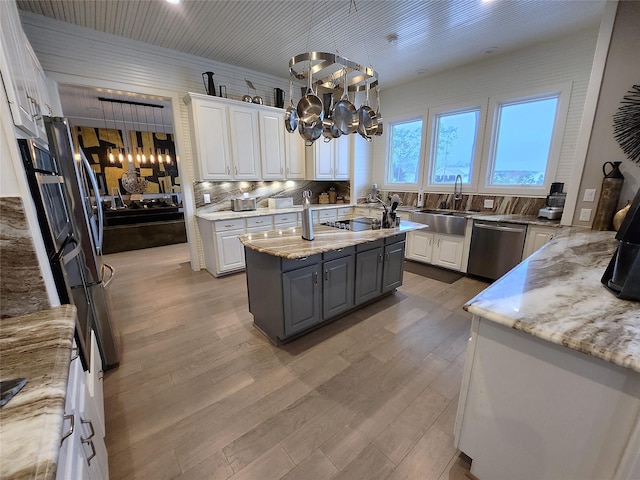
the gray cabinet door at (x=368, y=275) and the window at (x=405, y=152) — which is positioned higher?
the window at (x=405, y=152)

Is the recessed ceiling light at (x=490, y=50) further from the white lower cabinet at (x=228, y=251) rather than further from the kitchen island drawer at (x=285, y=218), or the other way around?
the white lower cabinet at (x=228, y=251)

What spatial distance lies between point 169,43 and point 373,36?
2574 millimetres

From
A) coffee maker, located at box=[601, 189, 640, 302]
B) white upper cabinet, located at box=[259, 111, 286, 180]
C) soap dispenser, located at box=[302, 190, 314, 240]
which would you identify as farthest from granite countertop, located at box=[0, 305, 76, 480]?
white upper cabinet, located at box=[259, 111, 286, 180]

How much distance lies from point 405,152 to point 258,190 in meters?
2.86

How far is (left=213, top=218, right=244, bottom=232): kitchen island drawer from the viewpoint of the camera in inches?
150

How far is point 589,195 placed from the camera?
2.60 meters

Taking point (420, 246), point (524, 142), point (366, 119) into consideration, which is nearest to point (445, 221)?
point (420, 246)

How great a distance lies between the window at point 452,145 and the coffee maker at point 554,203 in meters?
1.07

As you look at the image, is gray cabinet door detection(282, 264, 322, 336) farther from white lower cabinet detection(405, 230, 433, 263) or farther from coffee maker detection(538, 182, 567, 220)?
coffee maker detection(538, 182, 567, 220)

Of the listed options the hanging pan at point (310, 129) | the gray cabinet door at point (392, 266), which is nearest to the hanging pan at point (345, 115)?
the hanging pan at point (310, 129)

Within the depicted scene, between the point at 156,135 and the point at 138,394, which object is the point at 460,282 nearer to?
the point at 138,394

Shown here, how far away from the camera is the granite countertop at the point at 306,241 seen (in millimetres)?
2053

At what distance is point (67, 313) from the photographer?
1157 mm

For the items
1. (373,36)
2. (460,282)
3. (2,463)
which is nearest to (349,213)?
(460,282)
